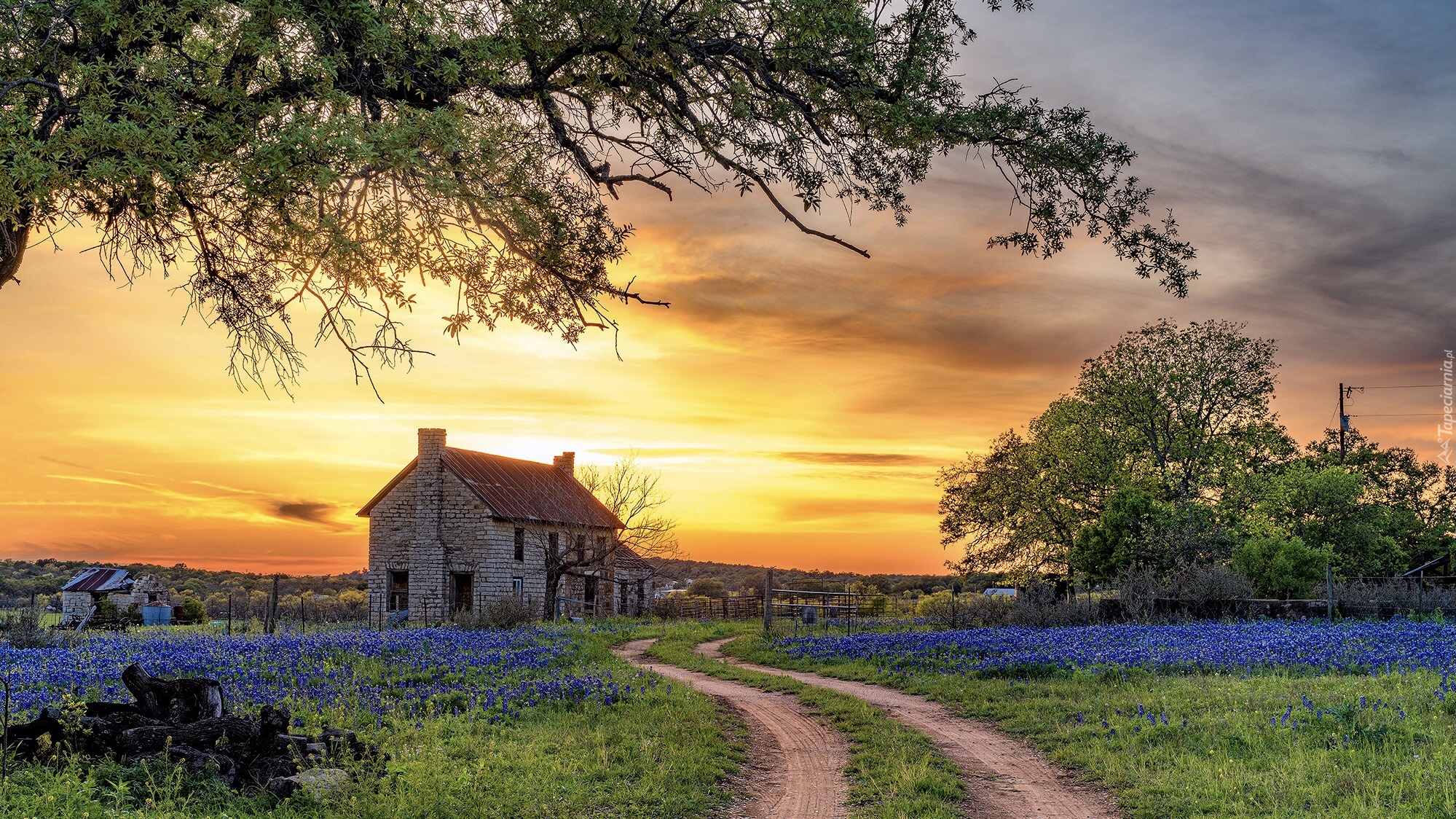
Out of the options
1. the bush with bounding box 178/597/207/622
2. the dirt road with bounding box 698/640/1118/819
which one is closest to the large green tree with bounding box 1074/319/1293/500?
the dirt road with bounding box 698/640/1118/819

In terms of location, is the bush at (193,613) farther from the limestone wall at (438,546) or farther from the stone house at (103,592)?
the limestone wall at (438,546)

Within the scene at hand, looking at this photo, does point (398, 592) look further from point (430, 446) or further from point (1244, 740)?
point (1244, 740)

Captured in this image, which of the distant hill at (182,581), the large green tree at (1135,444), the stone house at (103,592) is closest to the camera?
the large green tree at (1135,444)

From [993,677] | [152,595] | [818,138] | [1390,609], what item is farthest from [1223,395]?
[152,595]

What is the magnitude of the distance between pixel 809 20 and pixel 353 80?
4.60 meters

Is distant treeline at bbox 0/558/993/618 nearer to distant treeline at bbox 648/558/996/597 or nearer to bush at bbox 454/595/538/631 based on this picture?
distant treeline at bbox 648/558/996/597

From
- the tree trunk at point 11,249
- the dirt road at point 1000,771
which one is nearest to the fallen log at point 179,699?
the tree trunk at point 11,249

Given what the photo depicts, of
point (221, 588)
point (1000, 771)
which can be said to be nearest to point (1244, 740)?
point (1000, 771)

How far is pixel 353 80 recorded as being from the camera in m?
9.21

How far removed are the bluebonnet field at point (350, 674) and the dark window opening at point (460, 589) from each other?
21.6m

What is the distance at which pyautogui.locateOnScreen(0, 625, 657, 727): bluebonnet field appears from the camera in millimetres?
12219

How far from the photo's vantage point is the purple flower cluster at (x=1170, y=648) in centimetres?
1512

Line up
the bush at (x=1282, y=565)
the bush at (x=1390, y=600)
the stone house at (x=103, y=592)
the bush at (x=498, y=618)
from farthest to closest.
Result: the stone house at (x=103, y=592)
the bush at (x=1282, y=565)
the bush at (x=498, y=618)
the bush at (x=1390, y=600)

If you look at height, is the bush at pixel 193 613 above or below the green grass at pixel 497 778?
below
